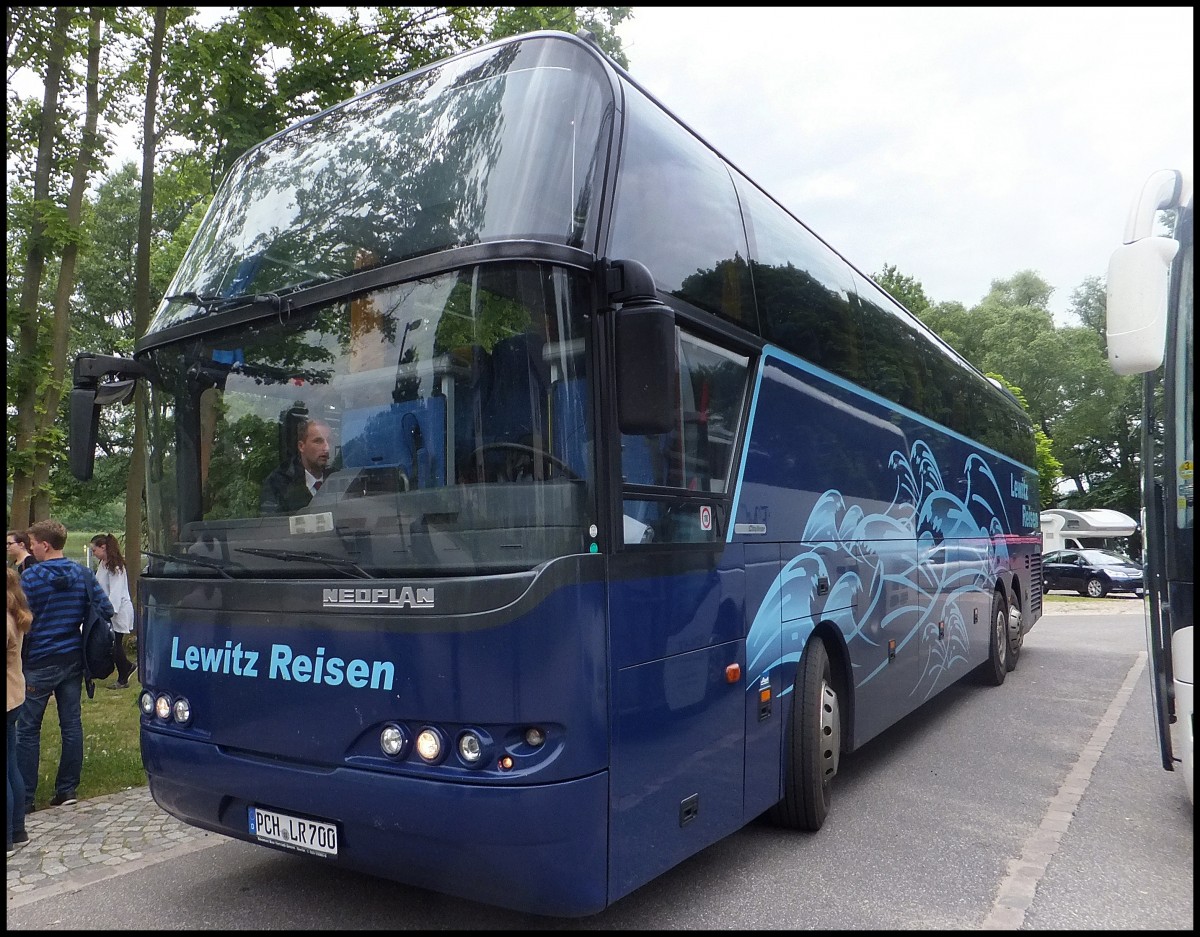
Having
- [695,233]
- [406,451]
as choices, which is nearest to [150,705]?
[406,451]

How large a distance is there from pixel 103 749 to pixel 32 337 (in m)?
6.51

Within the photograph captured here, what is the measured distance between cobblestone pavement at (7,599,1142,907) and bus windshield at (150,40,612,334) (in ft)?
9.37

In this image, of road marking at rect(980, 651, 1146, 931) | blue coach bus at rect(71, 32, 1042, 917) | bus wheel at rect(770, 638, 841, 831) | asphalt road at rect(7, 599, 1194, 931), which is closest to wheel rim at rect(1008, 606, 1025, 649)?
road marking at rect(980, 651, 1146, 931)

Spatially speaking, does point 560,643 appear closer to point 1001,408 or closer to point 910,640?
point 910,640

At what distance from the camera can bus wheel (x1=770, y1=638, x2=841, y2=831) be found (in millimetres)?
5340

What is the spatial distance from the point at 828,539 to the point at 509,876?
310 cm

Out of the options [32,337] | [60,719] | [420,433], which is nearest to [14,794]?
[60,719]

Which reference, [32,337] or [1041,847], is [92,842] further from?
[32,337]

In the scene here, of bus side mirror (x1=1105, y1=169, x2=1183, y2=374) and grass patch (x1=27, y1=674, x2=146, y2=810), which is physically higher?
bus side mirror (x1=1105, y1=169, x2=1183, y2=374)

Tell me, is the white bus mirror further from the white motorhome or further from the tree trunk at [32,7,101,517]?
Result: the white motorhome

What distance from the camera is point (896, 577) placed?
23.3 ft

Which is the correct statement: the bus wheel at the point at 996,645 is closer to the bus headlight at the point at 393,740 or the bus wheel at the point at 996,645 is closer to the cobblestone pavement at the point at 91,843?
the cobblestone pavement at the point at 91,843

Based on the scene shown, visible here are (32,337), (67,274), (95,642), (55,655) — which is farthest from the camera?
(67,274)

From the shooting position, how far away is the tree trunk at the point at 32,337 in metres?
11.9
